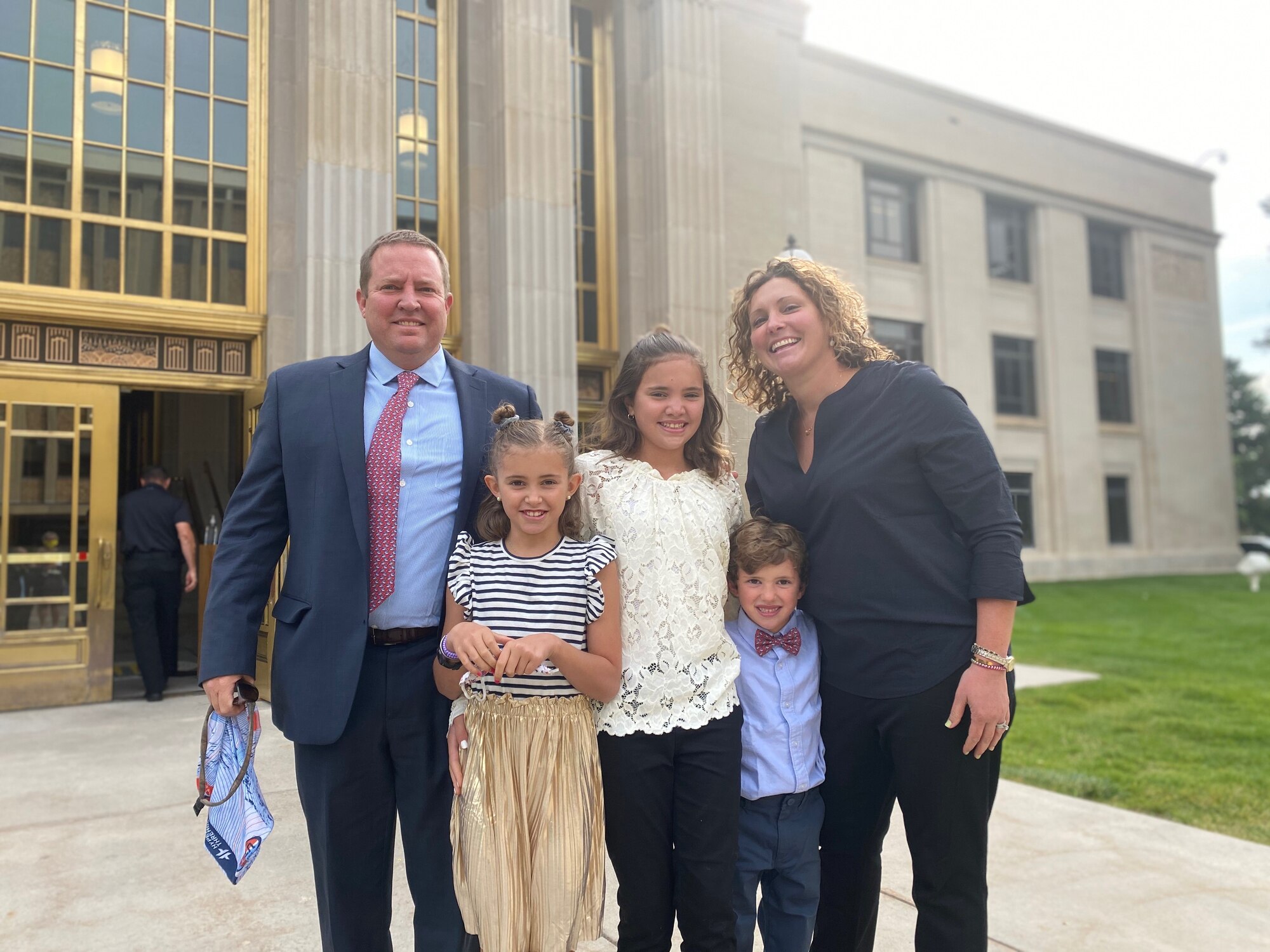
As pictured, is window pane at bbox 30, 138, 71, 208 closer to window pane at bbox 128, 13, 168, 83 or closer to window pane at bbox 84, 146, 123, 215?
window pane at bbox 84, 146, 123, 215

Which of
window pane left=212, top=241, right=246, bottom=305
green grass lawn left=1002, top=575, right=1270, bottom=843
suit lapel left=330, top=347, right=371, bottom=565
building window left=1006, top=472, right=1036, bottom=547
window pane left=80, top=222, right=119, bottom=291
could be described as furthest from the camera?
building window left=1006, top=472, right=1036, bottom=547

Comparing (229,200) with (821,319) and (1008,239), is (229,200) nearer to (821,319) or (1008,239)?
(821,319)

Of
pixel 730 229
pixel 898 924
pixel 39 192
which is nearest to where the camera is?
pixel 898 924

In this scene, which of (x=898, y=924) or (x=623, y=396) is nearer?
(x=623, y=396)

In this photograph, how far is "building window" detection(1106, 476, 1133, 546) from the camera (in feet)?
77.5

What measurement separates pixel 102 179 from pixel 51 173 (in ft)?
1.22

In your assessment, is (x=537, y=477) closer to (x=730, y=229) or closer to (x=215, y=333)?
(x=215, y=333)

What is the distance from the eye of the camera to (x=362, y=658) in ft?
7.53

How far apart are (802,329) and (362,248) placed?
6303 millimetres

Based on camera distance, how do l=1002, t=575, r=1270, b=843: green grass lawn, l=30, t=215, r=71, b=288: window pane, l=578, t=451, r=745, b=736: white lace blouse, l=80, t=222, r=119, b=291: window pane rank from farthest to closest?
l=80, t=222, r=119, b=291: window pane → l=30, t=215, r=71, b=288: window pane → l=1002, t=575, r=1270, b=843: green grass lawn → l=578, t=451, r=745, b=736: white lace blouse

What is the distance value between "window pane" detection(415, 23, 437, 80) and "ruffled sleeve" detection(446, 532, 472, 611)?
25.4ft

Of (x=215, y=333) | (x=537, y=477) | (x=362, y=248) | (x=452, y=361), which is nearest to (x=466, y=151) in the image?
(x=362, y=248)

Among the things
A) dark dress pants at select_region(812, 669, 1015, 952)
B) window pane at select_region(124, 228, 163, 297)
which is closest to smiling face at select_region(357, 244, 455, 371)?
dark dress pants at select_region(812, 669, 1015, 952)

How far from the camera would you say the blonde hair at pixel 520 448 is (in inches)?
87.0
